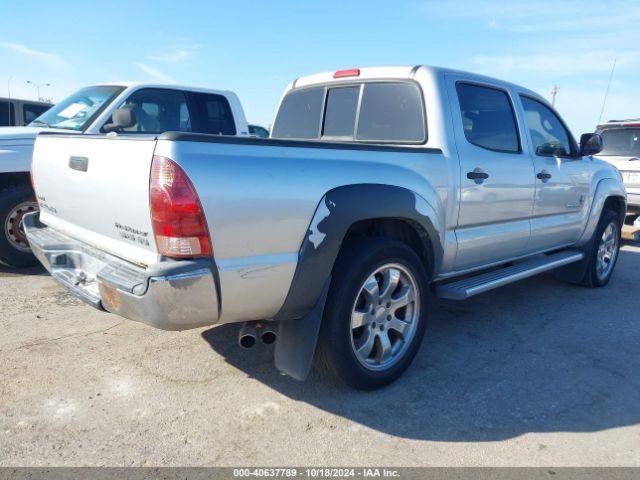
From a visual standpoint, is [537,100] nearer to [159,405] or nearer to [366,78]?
[366,78]

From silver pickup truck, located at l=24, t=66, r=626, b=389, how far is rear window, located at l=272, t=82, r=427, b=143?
0.04ft

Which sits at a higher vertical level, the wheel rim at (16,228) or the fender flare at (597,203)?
the fender flare at (597,203)

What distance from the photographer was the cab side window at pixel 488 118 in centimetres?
385

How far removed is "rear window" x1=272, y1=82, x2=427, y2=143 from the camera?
148 inches

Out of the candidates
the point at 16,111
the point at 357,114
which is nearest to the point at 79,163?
the point at 357,114

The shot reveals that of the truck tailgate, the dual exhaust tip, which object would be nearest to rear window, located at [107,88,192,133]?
the truck tailgate

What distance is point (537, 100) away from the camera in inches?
188

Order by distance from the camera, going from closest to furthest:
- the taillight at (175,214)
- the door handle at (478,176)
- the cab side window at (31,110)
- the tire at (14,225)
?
the taillight at (175,214) → the door handle at (478,176) → the tire at (14,225) → the cab side window at (31,110)

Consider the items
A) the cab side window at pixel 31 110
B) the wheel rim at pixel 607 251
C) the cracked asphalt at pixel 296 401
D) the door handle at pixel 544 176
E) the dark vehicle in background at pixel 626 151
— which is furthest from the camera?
the cab side window at pixel 31 110

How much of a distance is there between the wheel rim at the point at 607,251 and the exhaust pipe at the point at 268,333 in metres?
→ 4.26

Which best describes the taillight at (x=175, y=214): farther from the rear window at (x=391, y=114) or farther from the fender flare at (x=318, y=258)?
the rear window at (x=391, y=114)

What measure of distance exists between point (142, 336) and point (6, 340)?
943mm

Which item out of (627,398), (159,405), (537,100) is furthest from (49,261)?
(537,100)

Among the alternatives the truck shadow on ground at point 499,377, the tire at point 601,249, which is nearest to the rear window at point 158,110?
the truck shadow on ground at point 499,377
